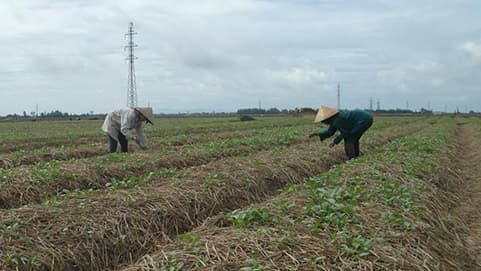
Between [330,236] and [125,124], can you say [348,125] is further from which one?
[330,236]

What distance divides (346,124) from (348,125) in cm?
7

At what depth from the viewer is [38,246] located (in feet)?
18.5

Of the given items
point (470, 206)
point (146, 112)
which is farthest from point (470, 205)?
point (146, 112)

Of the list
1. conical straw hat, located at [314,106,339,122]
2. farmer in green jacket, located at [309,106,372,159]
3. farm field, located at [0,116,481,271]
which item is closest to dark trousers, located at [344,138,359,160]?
farmer in green jacket, located at [309,106,372,159]

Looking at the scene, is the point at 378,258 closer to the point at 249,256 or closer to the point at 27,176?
the point at 249,256

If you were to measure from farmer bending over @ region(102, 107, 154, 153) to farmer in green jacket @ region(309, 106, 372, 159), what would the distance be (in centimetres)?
428

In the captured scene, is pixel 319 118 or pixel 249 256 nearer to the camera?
pixel 249 256

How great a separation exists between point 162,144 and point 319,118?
311 inches

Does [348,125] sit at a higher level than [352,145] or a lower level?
higher

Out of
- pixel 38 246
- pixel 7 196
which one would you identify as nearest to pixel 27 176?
pixel 7 196

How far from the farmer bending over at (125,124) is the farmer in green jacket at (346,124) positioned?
4278mm

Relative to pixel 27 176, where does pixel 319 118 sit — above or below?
above

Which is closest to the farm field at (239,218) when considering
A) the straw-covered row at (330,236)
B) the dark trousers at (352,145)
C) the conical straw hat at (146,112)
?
the straw-covered row at (330,236)

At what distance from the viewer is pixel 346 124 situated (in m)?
13.3
